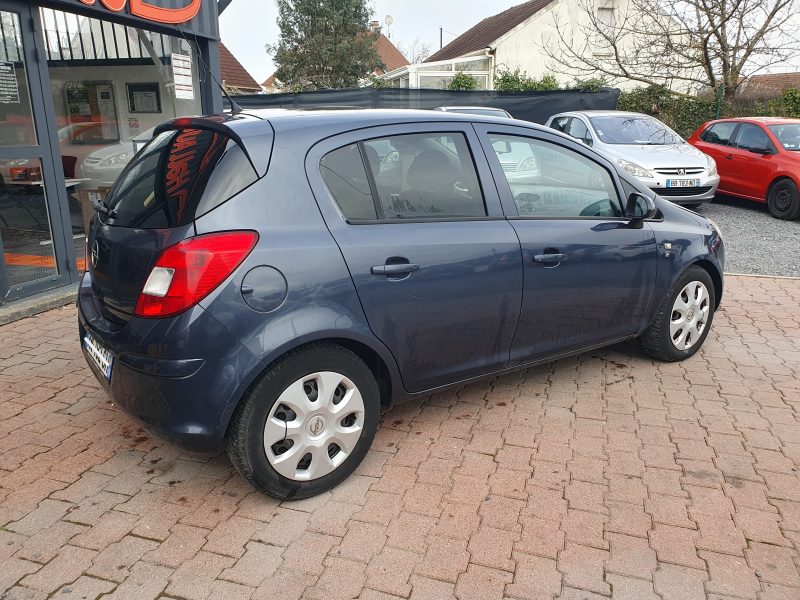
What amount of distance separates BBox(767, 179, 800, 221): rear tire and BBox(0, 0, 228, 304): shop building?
8.58 metres

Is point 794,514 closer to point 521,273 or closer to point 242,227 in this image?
point 521,273

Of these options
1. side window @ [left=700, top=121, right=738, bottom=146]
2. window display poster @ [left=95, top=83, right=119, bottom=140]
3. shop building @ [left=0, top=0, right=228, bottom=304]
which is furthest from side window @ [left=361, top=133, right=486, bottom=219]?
side window @ [left=700, top=121, right=738, bottom=146]

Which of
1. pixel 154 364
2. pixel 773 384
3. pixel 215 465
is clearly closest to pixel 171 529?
pixel 215 465

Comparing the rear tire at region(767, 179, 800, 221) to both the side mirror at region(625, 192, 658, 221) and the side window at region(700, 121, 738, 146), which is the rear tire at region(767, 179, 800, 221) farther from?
the side mirror at region(625, 192, 658, 221)

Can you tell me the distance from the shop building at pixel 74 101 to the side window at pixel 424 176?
7.75 ft

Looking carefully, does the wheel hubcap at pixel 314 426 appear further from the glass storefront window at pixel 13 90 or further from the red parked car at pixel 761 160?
the red parked car at pixel 761 160

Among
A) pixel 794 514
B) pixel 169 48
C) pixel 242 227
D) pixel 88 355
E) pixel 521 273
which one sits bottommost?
pixel 794 514

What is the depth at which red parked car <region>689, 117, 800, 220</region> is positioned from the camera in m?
10.1

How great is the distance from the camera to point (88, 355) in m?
3.14

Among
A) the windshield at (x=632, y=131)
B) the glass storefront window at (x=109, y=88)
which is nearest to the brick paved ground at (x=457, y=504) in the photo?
the glass storefront window at (x=109, y=88)

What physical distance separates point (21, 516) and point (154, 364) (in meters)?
0.97

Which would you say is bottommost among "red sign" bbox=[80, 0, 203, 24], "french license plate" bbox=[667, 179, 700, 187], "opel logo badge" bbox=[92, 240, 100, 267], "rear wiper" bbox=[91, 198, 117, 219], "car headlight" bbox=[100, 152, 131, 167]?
"french license plate" bbox=[667, 179, 700, 187]

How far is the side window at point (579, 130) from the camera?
11070mm

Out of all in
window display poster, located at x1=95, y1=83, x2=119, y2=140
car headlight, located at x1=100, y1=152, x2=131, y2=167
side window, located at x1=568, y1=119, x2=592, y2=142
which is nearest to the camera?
car headlight, located at x1=100, y1=152, x2=131, y2=167
